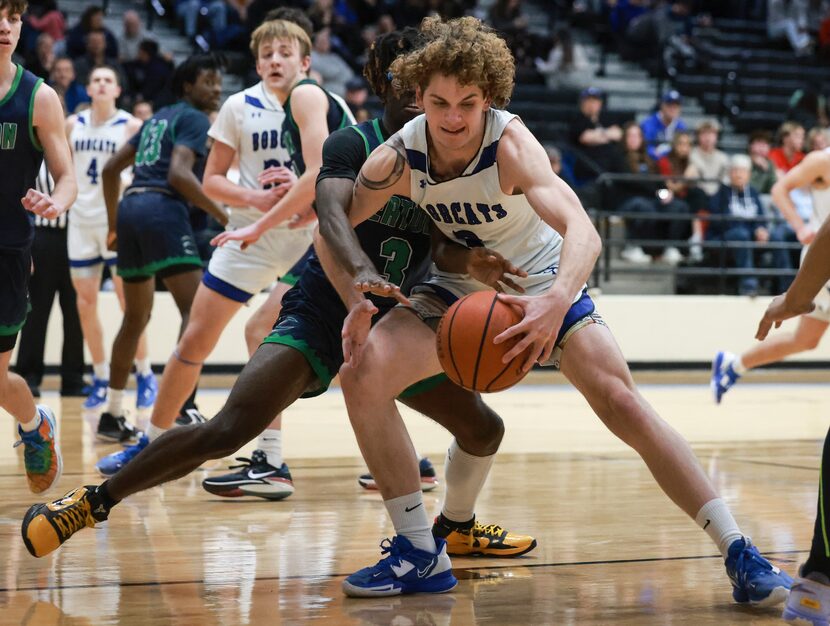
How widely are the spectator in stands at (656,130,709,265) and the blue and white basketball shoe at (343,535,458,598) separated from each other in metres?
9.69

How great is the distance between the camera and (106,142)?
9047 millimetres

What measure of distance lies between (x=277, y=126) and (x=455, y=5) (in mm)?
10766

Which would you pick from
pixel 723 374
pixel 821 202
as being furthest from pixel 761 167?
pixel 821 202

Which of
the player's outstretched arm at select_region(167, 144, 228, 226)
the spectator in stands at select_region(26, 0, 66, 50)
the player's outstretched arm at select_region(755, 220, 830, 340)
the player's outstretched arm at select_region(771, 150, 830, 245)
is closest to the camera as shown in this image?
the player's outstretched arm at select_region(755, 220, 830, 340)

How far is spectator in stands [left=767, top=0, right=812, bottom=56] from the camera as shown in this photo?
18.6 m

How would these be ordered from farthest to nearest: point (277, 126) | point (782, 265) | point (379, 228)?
point (782, 265) < point (277, 126) < point (379, 228)

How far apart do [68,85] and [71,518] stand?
8890 mm

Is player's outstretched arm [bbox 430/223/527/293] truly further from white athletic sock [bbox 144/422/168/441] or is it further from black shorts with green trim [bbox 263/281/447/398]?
white athletic sock [bbox 144/422/168/441]

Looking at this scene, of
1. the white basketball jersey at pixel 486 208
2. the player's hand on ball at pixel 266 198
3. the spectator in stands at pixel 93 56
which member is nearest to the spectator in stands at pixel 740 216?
the spectator in stands at pixel 93 56

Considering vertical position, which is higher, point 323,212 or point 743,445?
point 323,212

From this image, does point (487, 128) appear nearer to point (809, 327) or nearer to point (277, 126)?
point (277, 126)

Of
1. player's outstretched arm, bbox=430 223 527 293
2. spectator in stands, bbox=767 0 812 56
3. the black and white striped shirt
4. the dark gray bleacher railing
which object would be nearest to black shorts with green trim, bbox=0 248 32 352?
player's outstretched arm, bbox=430 223 527 293

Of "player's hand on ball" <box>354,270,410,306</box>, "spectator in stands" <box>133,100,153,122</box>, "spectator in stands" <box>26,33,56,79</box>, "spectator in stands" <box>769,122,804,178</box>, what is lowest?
"spectator in stands" <box>769,122,804,178</box>

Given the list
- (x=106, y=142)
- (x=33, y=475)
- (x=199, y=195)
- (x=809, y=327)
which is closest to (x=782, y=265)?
(x=809, y=327)
